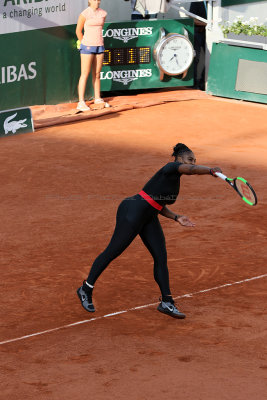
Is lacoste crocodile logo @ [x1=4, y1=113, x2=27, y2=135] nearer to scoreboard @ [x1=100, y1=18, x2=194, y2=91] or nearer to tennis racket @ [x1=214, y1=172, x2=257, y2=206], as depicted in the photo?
scoreboard @ [x1=100, y1=18, x2=194, y2=91]

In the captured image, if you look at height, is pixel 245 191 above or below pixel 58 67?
above

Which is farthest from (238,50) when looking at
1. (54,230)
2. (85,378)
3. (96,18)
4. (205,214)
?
(85,378)

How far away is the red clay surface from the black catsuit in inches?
21.8

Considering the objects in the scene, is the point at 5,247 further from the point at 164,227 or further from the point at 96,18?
the point at 96,18

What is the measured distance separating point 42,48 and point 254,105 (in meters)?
5.23

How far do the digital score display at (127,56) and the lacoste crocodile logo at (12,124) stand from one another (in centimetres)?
355

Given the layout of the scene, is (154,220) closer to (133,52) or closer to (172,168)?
(172,168)

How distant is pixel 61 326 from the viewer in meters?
7.49

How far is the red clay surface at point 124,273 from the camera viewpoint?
6.38 meters

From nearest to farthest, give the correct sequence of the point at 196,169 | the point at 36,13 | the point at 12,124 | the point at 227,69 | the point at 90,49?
the point at 196,169, the point at 12,124, the point at 36,13, the point at 90,49, the point at 227,69

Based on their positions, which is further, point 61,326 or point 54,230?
point 54,230

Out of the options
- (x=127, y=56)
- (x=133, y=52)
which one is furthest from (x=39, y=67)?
(x=133, y=52)

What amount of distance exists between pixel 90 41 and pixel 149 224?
423 inches

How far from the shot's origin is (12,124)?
643 inches
